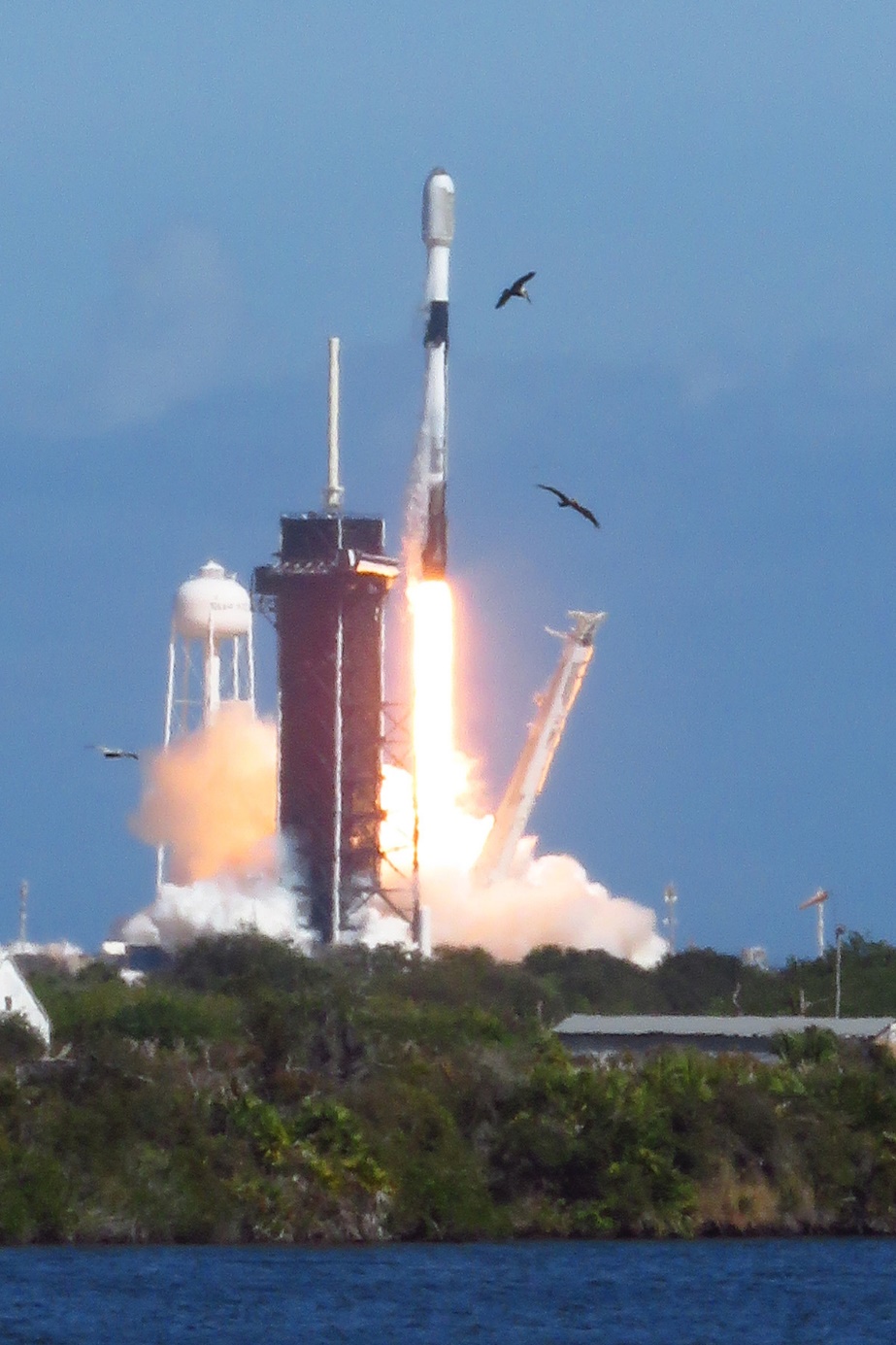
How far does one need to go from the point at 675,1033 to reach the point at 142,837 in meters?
48.4

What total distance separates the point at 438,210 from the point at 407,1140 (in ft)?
209

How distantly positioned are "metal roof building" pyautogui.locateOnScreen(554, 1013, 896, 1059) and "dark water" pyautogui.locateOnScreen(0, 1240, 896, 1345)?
74.6 feet

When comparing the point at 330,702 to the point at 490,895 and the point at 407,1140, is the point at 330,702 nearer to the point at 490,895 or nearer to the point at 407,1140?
the point at 490,895

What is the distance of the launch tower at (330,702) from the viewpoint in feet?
425

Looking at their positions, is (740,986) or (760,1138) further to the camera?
(740,986)

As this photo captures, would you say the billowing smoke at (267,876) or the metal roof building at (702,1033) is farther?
the billowing smoke at (267,876)

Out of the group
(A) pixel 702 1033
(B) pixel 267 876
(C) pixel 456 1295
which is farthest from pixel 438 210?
(C) pixel 456 1295

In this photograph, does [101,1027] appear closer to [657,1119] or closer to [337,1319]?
[657,1119]

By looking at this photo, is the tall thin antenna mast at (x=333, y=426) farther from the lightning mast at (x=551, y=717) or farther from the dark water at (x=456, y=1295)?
the dark water at (x=456, y=1295)

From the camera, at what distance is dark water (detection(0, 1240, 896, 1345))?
6003 cm

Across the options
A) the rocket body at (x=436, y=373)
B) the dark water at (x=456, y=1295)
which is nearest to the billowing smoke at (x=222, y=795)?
the rocket body at (x=436, y=373)

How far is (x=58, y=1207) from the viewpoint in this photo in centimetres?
6881

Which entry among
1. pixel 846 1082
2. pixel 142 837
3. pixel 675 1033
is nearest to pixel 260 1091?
pixel 846 1082

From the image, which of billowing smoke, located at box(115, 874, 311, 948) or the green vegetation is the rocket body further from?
the green vegetation
